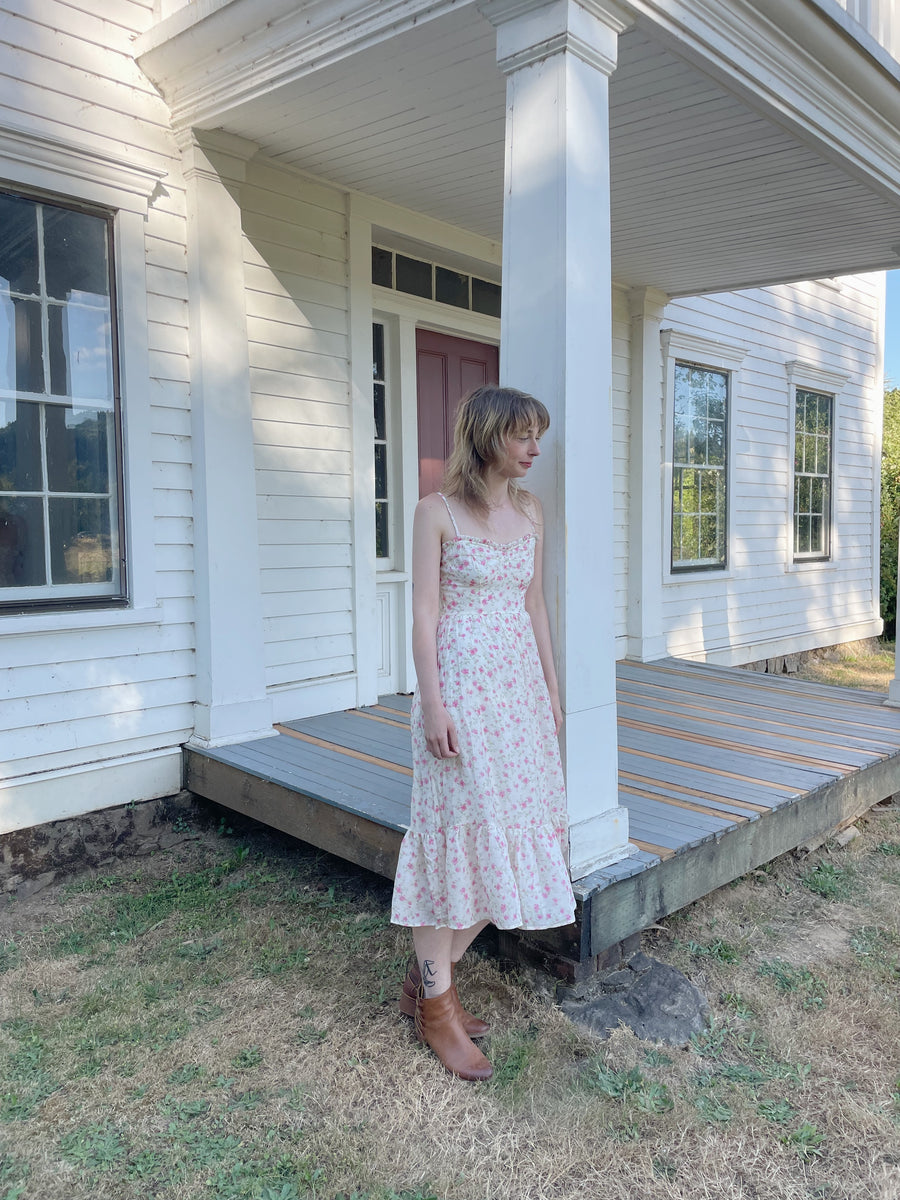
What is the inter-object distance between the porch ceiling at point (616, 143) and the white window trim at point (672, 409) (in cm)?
128

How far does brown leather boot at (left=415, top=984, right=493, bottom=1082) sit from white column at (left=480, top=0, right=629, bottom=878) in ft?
1.71

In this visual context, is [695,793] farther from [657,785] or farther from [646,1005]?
[646,1005]

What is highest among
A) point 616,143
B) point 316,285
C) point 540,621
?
point 616,143

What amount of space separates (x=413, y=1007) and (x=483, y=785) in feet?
2.56

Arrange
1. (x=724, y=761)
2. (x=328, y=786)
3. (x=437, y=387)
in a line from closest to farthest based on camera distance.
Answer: (x=328, y=786) < (x=724, y=761) < (x=437, y=387)

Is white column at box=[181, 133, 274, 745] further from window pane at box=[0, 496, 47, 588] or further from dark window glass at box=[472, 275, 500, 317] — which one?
dark window glass at box=[472, 275, 500, 317]

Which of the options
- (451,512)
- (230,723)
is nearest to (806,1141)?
(451,512)

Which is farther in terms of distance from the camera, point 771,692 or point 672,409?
point 672,409

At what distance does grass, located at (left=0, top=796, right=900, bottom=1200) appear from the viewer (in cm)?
197

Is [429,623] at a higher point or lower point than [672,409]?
lower

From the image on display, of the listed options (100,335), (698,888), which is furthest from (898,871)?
(100,335)

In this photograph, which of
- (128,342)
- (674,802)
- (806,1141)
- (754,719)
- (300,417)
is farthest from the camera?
(754,719)

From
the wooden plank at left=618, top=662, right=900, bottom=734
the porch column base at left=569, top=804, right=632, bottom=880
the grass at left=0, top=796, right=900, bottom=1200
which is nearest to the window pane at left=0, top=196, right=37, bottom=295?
the grass at left=0, top=796, right=900, bottom=1200

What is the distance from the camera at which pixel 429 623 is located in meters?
2.21
